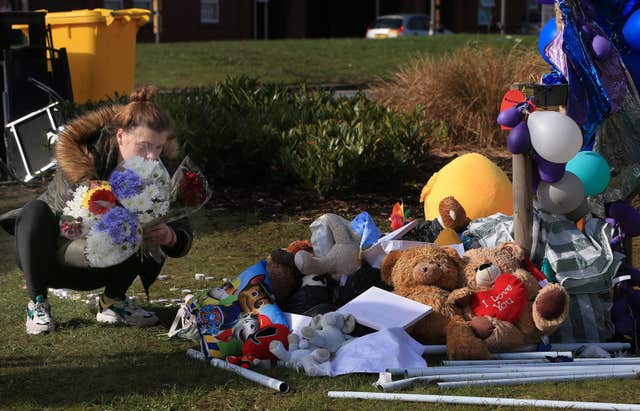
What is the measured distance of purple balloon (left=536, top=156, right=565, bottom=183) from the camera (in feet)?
15.3

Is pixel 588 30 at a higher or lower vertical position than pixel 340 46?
higher

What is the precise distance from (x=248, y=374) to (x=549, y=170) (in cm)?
172

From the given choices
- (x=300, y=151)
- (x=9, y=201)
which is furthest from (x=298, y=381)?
(x=9, y=201)

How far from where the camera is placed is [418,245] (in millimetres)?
4934

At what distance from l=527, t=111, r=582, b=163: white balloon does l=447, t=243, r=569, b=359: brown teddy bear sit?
48cm

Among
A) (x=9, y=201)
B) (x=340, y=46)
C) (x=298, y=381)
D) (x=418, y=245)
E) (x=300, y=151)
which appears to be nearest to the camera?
(x=298, y=381)

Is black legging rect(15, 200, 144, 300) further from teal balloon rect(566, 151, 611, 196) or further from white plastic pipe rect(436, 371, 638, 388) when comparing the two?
teal balloon rect(566, 151, 611, 196)

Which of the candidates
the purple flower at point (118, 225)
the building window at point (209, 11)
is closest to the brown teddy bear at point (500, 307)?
the purple flower at point (118, 225)

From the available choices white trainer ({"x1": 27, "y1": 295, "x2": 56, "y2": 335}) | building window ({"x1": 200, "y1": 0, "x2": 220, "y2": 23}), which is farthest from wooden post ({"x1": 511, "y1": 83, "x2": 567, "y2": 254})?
building window ({"x1": 200, "y1": 0, "x2": 220, "y2": 23})

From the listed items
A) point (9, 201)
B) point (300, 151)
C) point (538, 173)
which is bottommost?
point (9, 201)

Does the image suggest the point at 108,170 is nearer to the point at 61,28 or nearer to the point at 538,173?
the point at 538,173

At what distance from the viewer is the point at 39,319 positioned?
482 cm

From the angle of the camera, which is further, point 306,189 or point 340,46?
point 340,46

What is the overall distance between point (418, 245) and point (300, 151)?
132 inches
